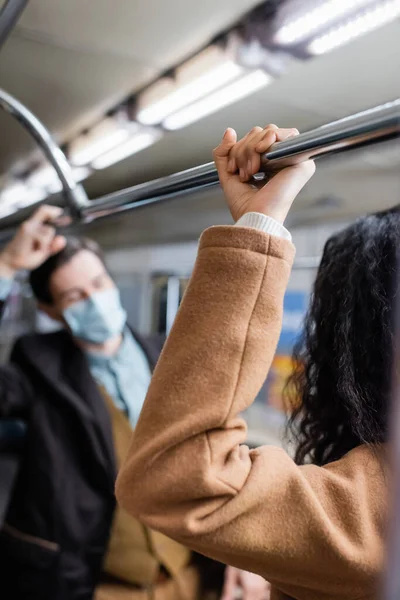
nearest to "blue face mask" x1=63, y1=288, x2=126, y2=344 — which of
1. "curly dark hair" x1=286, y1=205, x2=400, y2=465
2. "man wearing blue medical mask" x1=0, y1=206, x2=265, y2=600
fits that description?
"man wearing blue medical mask" x1=0, y1=206, x2=265, y2=600

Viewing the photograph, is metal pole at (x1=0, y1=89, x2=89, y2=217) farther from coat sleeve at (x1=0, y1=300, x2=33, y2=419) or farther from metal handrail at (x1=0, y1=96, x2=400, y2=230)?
coat sleeve at (x1=0, y1=300, x2=33, y2=419)

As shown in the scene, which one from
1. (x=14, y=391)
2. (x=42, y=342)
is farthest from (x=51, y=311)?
(x=14, y=391)

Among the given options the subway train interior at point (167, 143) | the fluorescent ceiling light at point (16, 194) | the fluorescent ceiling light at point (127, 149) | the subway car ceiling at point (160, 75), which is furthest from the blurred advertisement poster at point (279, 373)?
the fluorescent ceiling light at point (16, 194)

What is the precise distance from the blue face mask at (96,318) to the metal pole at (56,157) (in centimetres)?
29

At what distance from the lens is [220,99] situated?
44.4 inches

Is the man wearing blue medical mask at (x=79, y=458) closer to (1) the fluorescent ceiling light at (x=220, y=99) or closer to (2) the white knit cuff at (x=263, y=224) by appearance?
(1) the fluorescent ceiling light at (x=220, y=99)

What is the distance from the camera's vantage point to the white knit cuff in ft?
1.68

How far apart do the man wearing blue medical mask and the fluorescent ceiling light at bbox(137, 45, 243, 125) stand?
0.44m

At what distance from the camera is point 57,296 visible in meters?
1.29

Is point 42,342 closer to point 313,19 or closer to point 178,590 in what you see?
point 178,590

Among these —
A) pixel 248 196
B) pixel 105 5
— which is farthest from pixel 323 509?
pixel 105 5

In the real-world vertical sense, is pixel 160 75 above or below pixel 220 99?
above

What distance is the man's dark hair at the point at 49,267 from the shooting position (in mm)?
1281

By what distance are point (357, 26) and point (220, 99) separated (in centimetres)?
29
